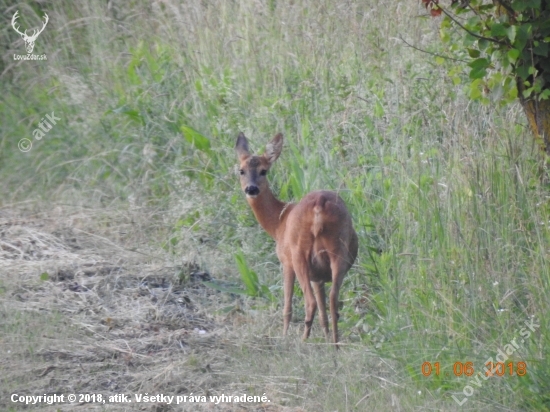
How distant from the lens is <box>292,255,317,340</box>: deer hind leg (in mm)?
5988

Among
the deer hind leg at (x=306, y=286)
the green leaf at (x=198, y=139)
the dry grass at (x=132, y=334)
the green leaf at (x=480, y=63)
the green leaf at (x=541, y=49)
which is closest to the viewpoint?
the green leaf at (x=541, y=49)

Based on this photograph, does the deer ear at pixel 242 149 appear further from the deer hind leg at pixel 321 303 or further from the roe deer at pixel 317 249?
the deer hind leg at pixel 321 303

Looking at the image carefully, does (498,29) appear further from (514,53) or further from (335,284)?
(335,284)

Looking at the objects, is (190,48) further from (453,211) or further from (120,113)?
(453,211)

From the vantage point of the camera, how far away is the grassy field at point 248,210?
5090mm

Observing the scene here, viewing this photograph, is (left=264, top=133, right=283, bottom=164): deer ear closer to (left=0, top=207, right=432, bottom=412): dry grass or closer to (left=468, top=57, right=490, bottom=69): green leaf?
(left=0, top=207, right=432, bottom=412): dry grass

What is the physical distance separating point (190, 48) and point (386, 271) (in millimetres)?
4333

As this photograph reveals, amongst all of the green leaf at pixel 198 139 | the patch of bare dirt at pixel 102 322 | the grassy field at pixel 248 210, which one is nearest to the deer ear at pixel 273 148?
the grassy field at pixel 248 210

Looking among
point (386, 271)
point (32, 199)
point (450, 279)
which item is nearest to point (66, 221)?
point (32, 199)

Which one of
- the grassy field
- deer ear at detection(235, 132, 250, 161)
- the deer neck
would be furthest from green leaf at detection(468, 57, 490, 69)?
deer ear at detection(235, 132, 250, 161)

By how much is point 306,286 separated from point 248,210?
1.75 metres

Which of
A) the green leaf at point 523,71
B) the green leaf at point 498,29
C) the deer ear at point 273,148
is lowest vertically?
the green leaf at point 523,71

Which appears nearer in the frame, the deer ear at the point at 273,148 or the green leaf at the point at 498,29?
the green leaf at the point at 498,29

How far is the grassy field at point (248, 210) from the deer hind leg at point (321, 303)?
173 mm
